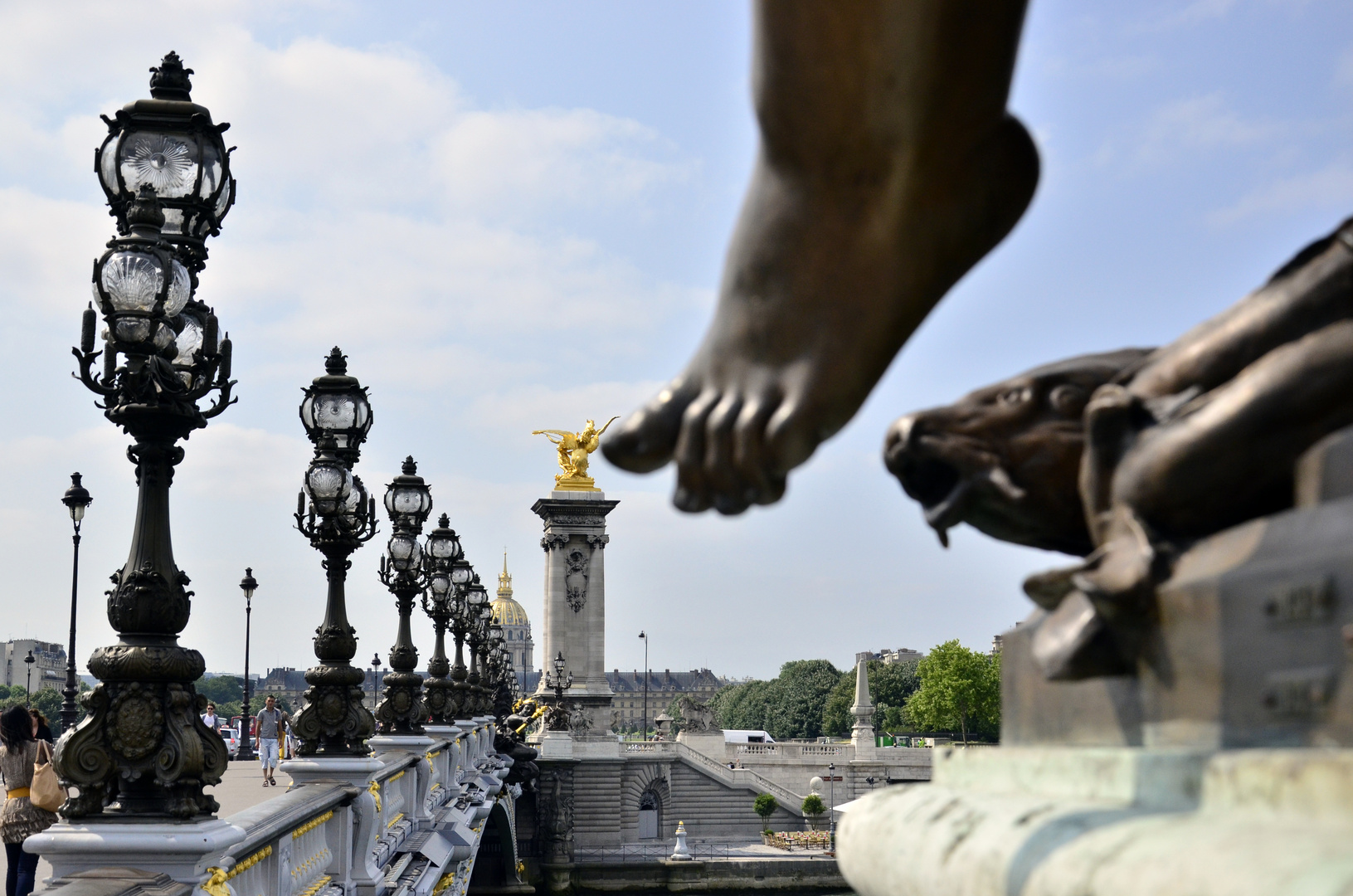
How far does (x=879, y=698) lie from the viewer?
5177 inches

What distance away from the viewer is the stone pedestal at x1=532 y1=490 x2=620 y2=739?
73.4 metres

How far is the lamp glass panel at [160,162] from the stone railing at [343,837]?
351 centimetres

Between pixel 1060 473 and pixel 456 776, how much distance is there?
80.1 feet

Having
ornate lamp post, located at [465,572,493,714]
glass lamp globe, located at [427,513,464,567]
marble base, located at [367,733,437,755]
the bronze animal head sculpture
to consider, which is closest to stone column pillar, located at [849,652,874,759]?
ornate lamp post, located at [465,572,493,714]

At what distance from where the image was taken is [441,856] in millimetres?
18656

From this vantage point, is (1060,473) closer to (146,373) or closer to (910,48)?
(910,48)

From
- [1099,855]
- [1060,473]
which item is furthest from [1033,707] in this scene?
[1099,855]

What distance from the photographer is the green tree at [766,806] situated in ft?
235

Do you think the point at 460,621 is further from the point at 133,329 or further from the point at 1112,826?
the point at 1112,826

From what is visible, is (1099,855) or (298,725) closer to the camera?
(1099,855)

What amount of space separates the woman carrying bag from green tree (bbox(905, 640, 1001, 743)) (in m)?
72.1

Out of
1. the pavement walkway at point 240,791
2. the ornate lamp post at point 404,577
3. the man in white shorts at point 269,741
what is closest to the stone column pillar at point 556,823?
the pavement walkway at point 240,791

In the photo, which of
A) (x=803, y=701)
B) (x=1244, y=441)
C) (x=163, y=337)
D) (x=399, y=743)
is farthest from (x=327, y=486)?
(x=803, y=701)

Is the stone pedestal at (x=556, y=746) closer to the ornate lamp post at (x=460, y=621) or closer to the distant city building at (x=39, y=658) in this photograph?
the ornate lamp post at (x=460, y=621)
